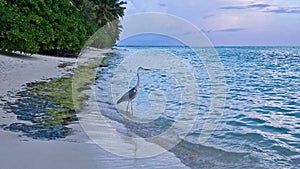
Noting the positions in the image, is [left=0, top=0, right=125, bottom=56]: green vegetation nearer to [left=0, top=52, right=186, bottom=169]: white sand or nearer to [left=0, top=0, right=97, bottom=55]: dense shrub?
[left=0, top=0, right=97, bottom=55]: dense shrub

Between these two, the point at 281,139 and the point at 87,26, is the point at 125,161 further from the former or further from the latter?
the point at 87,26

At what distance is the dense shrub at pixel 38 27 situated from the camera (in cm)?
1592

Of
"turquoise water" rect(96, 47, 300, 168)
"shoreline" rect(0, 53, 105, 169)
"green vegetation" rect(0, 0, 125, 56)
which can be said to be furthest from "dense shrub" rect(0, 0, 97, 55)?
"shoreline" rect(0, 53, 105, 169)

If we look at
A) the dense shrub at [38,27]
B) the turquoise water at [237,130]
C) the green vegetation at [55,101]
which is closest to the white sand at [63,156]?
the turquoise water at [237,130]

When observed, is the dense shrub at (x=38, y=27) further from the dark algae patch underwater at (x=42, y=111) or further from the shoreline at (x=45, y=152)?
the shoreline at (x=45, y=152)

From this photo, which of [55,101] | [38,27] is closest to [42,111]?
[55,101]

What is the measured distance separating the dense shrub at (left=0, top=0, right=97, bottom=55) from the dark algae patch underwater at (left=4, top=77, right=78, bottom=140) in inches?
262

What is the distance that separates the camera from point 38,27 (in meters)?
19.6

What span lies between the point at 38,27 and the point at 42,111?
1366 centimetres

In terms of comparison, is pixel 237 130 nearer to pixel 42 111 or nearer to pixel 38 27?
pixel 42 111

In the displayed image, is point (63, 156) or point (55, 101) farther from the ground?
point (55, 101)

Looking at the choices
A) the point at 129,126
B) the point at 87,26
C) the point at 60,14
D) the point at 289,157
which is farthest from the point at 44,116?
the point at 87,26

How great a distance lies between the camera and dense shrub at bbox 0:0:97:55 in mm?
15922

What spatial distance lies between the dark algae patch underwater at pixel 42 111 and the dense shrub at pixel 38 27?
21.8 feet
